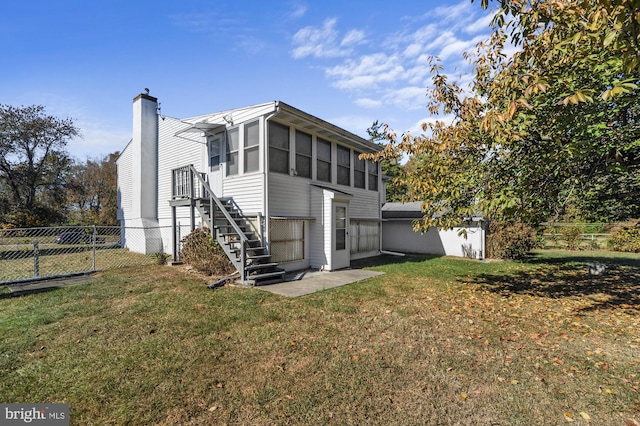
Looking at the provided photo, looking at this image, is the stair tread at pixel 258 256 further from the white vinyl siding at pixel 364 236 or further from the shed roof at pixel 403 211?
the shed roof at pixel 403 211

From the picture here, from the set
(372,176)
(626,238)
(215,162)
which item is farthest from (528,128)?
(626,238)

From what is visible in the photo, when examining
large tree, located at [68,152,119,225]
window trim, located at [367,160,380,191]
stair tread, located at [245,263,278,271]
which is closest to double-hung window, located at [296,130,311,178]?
stair tread, located at [245,263,278,271]

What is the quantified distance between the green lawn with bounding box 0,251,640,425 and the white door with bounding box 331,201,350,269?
11.3ft

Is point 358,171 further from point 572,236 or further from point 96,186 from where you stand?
point 96,186

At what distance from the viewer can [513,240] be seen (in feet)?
43.5

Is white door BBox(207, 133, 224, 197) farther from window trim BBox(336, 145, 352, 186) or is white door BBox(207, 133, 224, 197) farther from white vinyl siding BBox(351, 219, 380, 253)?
white vinyl siding BBox(351, 219, 380, 253)

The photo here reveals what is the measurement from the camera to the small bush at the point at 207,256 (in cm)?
922

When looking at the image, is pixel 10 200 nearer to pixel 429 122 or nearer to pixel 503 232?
pixel 429 122

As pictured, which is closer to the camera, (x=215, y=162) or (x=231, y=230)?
(x=231, y=230)

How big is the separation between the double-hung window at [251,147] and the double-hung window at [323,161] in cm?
257

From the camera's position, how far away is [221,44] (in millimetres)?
9086

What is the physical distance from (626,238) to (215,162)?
77.9 ft

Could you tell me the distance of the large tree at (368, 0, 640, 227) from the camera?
183 inches

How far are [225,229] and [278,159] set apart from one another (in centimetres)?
294
